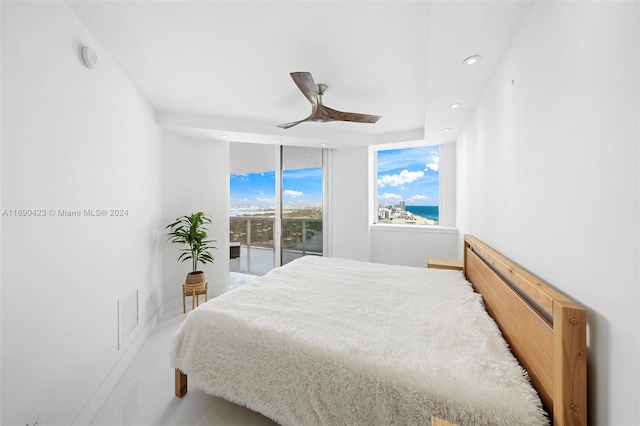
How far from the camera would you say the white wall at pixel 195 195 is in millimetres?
3148

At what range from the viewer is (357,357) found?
3.82 feet

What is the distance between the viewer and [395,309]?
65.7 inches

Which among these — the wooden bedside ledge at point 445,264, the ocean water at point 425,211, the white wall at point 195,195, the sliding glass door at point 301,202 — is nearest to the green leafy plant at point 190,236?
the white wall at point 195,195

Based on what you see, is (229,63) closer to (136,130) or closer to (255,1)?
(255,1)

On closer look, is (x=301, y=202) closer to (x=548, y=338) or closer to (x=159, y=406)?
(x=159, y=406)

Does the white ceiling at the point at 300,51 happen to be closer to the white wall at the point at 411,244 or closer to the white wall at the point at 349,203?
the white wall at the point at 349,203

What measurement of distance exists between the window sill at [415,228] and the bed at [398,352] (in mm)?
1909

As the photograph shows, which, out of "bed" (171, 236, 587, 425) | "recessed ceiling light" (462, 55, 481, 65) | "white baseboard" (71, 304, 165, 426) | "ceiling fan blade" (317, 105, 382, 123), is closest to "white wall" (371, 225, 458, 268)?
"bed" (171, 236, 587, 425)

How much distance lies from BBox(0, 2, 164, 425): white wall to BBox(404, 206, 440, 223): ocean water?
4.16 metres

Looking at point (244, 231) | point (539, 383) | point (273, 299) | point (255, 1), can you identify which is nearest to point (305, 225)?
point (244, 231)

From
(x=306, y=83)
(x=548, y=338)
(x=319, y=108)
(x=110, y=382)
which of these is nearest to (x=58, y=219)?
(x=110, y=382)

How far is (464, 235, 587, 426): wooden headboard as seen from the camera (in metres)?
0.76

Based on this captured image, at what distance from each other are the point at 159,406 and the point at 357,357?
1.51m

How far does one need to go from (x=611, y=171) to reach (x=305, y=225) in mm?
3904
